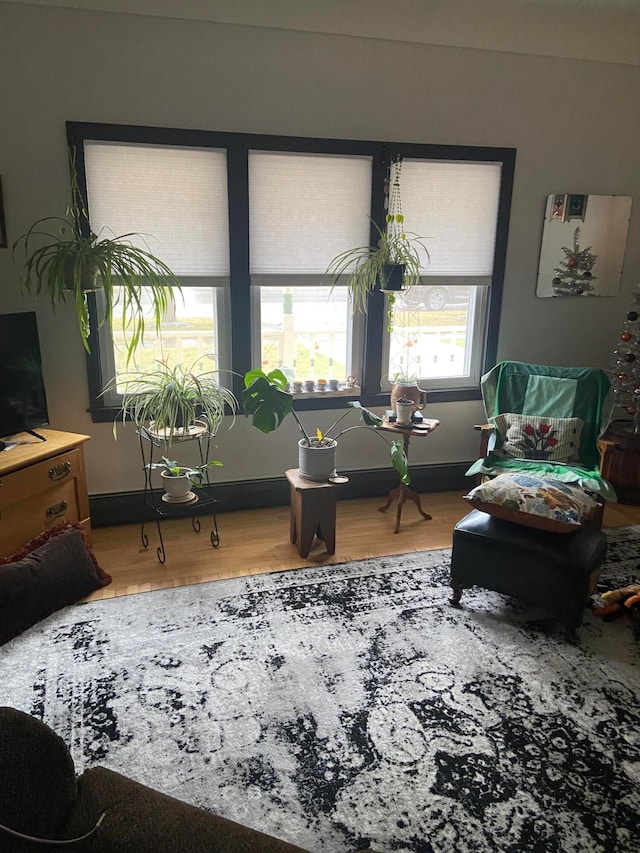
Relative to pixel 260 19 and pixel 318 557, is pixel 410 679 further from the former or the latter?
pixel 260 19

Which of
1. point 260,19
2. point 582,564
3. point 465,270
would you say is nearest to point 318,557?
point 582,564

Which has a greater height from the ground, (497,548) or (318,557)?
(497,548)

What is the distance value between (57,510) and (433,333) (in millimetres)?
2493

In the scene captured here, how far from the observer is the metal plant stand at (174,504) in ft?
10.5

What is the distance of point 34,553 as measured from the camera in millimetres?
2764

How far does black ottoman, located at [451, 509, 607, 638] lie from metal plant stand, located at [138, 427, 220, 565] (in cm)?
134

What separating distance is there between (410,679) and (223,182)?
2684mm

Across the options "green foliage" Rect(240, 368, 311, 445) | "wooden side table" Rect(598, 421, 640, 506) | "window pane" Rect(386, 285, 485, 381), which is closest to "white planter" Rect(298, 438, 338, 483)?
"green foliage" Rect(240, 368, 311, 445)

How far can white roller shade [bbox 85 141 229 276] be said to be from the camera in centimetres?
324

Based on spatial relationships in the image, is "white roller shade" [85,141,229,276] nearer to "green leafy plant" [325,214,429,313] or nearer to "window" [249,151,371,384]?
"window" [249,151,371,384]

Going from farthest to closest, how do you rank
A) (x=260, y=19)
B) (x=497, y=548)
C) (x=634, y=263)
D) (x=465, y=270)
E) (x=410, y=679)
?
(x=634, y=263)
(x=465, y=270)
(x=260, y=19)
(x=497, y=548)
(x=410, y=679)

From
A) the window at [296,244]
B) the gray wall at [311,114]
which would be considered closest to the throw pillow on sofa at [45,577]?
the gray wall at [311,114]

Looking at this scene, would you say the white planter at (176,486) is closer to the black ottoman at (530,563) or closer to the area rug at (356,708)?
the area rug at (356,708)

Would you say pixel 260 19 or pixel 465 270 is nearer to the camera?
pixel 260 19
